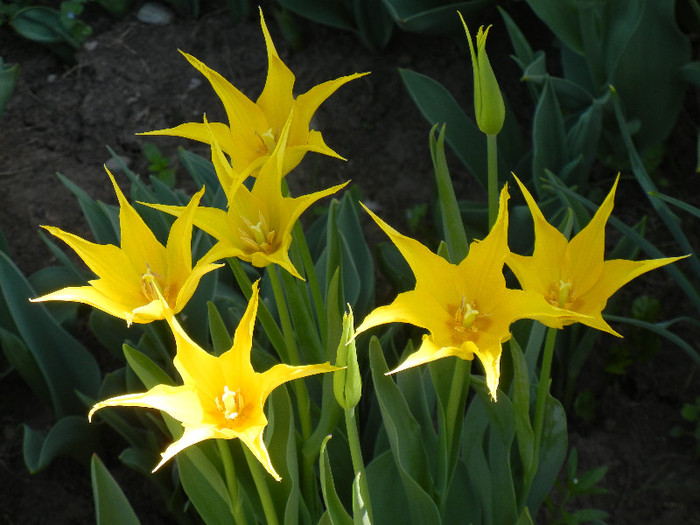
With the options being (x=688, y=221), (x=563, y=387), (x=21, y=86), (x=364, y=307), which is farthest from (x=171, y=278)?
(x=21, y=86)

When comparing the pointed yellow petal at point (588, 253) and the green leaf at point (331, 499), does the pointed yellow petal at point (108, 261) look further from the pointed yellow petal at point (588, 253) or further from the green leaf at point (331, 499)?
the pointed yellow petal at point (588, 253)

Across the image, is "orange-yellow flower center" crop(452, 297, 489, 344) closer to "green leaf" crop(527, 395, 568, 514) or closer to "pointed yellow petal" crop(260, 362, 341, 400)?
"pointed yellow petal" crop(260, 362, 341, 400)

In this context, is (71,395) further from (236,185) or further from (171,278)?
(236,185)

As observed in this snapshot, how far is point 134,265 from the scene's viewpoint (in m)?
1.14

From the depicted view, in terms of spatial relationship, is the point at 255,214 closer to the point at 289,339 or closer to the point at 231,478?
the point at 289,339

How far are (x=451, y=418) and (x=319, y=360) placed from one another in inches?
11.4

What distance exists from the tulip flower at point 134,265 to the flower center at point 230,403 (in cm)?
12

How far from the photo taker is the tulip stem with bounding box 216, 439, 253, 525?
3.72 feet

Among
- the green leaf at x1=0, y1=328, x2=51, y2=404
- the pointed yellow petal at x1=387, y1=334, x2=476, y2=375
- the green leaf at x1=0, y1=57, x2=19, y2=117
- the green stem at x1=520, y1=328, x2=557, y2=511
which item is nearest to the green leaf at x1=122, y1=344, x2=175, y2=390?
the pointed yellow petal at x1=387, y1=334, x2=476, y2=375

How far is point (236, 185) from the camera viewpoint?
3.43 feet

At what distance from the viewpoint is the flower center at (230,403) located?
0.97 m

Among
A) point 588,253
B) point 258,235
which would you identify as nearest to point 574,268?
point 588,253

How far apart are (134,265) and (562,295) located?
554 millimetres

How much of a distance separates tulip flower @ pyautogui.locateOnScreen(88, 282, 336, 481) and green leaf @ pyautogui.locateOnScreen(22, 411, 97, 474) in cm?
87
